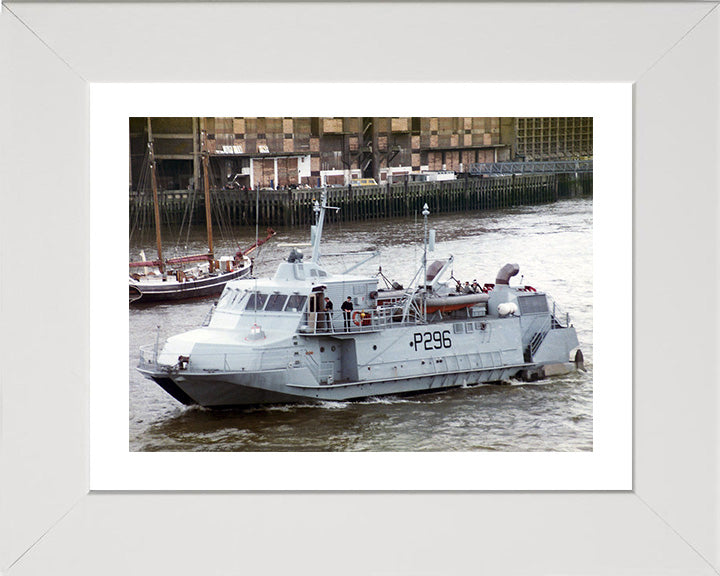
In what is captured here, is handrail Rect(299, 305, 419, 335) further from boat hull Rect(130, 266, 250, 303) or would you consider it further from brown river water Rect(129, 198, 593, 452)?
boat hull Rect(130, 266, 250, 303)

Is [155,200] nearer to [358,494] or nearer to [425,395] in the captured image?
[425,395]

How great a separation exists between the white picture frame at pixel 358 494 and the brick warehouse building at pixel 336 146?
39.0 inches

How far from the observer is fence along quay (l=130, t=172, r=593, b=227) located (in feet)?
44.5

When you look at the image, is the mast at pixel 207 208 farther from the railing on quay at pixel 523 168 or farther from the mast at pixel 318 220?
the railing on quay at pixel 523 168

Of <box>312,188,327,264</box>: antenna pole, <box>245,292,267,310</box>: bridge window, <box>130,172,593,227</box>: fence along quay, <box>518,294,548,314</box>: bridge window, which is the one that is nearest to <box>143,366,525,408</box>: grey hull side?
<box>245,292,267,310</box>: bridge window

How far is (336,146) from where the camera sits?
12492 millimetres

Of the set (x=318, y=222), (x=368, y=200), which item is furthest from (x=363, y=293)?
(x=368, y=200)

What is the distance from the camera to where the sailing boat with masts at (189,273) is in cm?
1421

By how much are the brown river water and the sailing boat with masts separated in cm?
20

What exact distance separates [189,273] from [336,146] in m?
4.72
